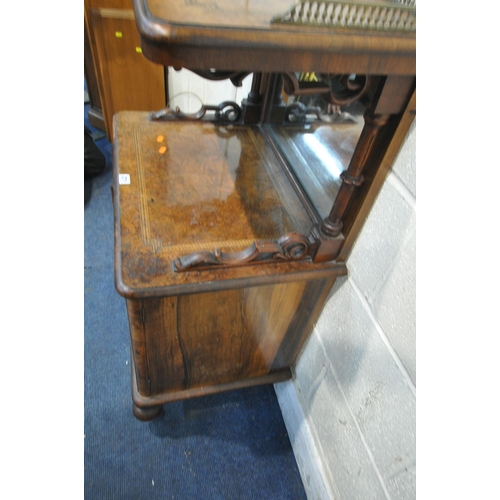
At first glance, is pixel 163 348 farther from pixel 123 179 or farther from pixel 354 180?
pixel 354 180

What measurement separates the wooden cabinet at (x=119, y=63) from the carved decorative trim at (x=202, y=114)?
82 centimetres

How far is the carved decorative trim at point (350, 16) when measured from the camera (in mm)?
373

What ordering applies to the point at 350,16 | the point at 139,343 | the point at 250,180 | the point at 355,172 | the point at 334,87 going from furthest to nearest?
the point at 250,180 < the point at 139,343 < the point at 355,172 < the point at 334,87 < the point at 350,16

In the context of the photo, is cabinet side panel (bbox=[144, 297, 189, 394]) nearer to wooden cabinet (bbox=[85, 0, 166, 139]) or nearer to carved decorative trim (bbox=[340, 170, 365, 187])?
carved decorative trim (bbox=[340, 170, 365, 187])

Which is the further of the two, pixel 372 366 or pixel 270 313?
pixel 270 313

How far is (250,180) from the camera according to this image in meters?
0.89

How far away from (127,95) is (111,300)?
3.53 ft

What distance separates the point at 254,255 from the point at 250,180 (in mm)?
283

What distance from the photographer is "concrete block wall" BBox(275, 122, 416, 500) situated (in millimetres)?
576

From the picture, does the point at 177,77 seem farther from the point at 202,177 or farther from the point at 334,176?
the point at 334,176

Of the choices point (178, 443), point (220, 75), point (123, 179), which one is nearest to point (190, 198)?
point (123, 179)

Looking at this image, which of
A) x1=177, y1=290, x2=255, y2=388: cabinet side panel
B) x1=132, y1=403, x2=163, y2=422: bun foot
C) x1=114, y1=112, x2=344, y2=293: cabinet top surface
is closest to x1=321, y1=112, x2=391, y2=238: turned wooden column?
x1=114, y1=112, x2=344, y2=293: cabinet top surface

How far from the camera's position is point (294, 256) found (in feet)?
2.33
